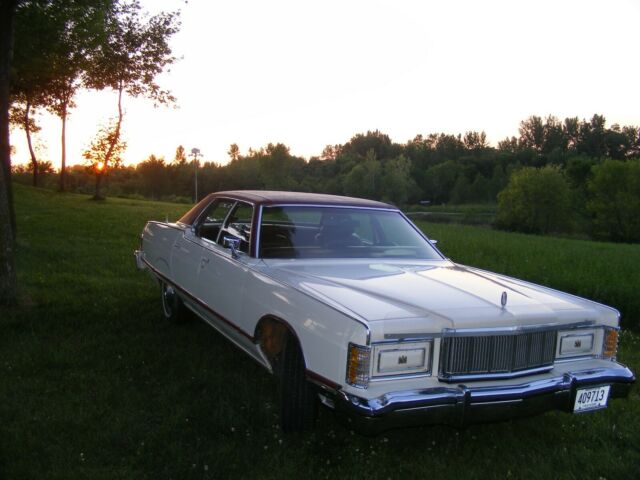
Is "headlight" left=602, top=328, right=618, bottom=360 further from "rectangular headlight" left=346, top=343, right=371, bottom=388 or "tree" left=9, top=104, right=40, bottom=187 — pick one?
"tree" left=9, top=104, right=40, bottom=187

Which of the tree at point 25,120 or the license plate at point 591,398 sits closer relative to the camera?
the license plate at point 591,398

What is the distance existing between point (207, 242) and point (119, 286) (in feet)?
10.9

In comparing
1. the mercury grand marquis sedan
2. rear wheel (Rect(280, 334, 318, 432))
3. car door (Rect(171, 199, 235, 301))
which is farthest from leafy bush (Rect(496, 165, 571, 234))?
rear wheel (Rect(280, 334, 318, 432))

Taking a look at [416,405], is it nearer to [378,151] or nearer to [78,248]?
[78,248]

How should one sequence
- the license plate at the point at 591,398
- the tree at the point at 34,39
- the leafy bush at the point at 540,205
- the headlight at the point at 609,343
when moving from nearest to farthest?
the license plate at the point at 591,398, the headlight at the point at 609,343, the tree at the point at 34,39, the leafy bush at the point at 540,205

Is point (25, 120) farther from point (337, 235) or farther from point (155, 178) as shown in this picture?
point (155, 178)

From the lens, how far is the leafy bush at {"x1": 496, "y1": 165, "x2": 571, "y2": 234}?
193 ft

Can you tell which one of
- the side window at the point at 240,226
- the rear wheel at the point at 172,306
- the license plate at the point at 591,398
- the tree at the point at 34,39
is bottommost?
the rear wheel at the point at 172,306

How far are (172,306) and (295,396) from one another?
117 inches

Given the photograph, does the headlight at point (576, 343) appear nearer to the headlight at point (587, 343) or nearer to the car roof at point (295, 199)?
the headlight at point (587, 343)

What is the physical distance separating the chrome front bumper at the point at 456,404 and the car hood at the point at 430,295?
13.9 inches

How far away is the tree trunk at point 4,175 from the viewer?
637 centimetres

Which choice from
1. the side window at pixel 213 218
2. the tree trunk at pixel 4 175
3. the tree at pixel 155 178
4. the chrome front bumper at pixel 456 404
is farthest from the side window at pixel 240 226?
the tree at pixel 155 178

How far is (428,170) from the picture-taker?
93.5 m
